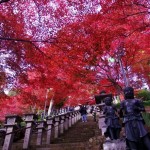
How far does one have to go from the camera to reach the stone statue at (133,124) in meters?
4.92

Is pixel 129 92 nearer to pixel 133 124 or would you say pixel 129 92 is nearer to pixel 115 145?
pixel 133 124

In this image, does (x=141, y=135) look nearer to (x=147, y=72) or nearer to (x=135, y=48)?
(x=135, y=48)

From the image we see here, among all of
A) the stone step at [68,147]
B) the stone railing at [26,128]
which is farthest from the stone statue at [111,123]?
the stone railing at [26,128]

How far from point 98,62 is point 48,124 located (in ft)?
19.8

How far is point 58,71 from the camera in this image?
13586 mm

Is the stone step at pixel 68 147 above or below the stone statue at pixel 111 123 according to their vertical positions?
below

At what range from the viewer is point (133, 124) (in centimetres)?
512

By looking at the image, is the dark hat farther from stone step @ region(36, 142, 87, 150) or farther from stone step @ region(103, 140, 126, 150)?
stone step @ region(36, 142, 87, 150)

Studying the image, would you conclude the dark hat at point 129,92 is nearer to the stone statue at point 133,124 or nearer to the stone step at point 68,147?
the stone statue at point 133,124

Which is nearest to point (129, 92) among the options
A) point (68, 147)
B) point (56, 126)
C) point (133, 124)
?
point (133, 124)

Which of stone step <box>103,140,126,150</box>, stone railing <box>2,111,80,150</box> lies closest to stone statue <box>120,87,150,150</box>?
stone step <box>103,140,126,150</box>

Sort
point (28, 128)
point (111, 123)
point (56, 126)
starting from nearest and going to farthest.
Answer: point (111, 123) → point (28, 128) → point (56, 126)

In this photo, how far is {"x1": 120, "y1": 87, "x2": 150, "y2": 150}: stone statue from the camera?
492cm

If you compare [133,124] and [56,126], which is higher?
[56,126]
